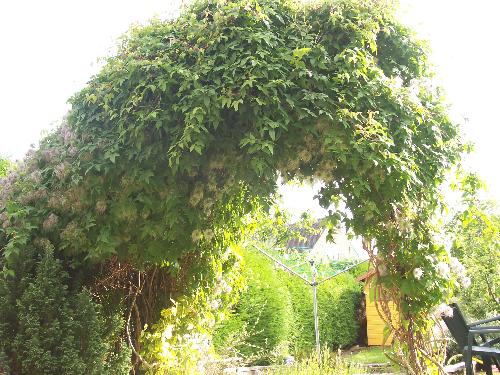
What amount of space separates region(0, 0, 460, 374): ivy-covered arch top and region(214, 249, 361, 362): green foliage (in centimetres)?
282

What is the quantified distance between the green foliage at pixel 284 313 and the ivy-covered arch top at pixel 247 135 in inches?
111

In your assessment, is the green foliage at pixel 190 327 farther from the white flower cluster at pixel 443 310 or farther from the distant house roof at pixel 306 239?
the white flower cluster at pixel 443 310

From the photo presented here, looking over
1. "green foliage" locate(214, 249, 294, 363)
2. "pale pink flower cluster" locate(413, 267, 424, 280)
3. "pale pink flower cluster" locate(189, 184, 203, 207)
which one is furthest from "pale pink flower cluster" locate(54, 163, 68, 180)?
"green foliage" locate(214, 249, 294, 363)

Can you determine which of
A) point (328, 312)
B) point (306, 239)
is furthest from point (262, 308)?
point (328, 312)

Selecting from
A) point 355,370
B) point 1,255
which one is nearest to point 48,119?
point 1,255

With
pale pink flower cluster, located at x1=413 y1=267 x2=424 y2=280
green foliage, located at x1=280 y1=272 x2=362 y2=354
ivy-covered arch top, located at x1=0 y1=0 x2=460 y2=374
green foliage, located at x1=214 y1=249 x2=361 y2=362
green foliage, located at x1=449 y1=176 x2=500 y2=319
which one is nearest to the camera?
ivy-covered arch top, located at x1=0 y1=0 x2=460 y2=374

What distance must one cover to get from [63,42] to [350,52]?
4346 mm

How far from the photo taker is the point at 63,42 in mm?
5730

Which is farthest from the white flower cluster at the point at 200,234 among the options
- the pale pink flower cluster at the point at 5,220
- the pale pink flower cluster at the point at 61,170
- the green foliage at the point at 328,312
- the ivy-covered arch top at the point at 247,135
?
the green foliage at the point at 328,312

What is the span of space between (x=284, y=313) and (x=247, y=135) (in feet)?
18.9

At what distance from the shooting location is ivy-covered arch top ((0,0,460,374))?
2404mm

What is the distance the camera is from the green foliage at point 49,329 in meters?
2.49

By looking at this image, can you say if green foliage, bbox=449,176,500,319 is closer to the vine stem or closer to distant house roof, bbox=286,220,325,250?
distant house roof, bbox=286,220,325,250

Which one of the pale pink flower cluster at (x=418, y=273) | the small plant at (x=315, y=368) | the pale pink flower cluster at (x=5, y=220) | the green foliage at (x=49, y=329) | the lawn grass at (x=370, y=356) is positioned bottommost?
the lawn grass at (x=370, y=356)
